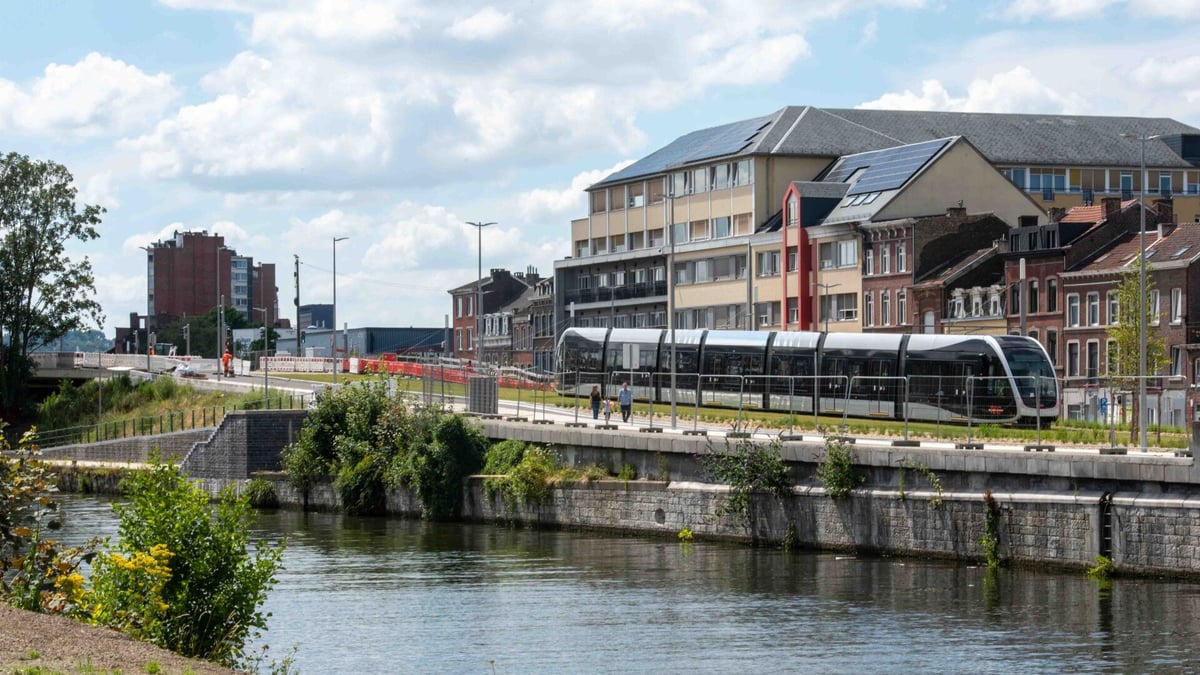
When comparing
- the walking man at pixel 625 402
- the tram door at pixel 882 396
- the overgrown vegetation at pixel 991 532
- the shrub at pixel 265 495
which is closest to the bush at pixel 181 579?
the overgrown vegetation at pixel 991 532

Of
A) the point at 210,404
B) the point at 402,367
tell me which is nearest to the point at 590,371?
the point at 402,367

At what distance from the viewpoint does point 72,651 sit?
18.1m

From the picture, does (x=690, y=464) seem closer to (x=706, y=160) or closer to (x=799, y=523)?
(x=799, y=523)

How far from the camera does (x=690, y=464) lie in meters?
44.3

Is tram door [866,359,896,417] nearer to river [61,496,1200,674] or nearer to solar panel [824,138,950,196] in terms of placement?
river [61,496,1200,674]

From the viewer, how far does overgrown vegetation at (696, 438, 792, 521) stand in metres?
40.8

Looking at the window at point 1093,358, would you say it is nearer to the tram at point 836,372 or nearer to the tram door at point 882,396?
the tram at point 836,372

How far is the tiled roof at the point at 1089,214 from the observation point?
8306 cm

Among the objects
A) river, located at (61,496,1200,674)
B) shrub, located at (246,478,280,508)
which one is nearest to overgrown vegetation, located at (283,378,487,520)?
shrub, located at (246,478,280,508)

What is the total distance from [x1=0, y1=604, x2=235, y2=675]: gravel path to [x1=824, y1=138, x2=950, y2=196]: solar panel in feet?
250

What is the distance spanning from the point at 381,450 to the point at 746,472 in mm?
18391

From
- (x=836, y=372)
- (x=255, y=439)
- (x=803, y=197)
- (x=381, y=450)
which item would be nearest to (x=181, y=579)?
(x=381, y=450)

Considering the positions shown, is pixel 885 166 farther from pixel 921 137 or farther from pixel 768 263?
pixel 921 137

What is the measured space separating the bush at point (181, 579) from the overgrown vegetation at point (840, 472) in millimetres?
19412
